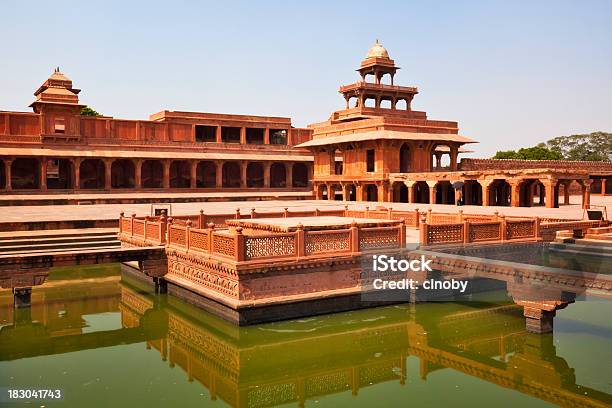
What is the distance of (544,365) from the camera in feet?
33.7

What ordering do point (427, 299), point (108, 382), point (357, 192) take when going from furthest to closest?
point (357, 192), point (427, 299), point (108, 382)

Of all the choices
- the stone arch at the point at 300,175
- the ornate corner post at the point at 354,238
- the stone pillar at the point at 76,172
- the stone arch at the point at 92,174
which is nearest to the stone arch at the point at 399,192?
the stone arch at the point at 300,175

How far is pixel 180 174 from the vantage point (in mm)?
46750

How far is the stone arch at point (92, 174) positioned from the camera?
42594 mm

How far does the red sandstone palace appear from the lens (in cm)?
3556

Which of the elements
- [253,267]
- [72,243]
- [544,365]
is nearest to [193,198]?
[72,243]

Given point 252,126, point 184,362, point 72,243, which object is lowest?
point 184,362

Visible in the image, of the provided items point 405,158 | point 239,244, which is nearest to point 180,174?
point 405,158

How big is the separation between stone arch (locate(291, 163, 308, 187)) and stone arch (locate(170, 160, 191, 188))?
973 cm

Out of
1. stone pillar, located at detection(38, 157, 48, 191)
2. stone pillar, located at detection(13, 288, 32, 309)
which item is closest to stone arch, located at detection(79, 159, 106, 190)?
stone pillar, located at detection(38, 157, 48, 191)

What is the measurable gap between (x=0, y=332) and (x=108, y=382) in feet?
14.2

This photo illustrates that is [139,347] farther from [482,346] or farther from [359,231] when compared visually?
[482,346]

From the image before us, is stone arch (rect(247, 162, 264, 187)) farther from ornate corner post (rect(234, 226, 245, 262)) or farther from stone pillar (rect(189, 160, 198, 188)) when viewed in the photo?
ornate corner post (rect(234, 226, 245, 262))

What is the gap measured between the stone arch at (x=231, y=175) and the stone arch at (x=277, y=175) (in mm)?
3458
